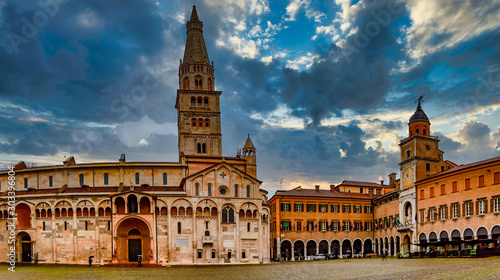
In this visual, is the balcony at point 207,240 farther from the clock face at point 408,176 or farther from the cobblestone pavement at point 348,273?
the clock face at point 408,176

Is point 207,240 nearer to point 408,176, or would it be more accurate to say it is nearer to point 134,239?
point 134,239

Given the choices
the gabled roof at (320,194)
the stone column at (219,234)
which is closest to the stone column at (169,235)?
the stone column at (219,234)

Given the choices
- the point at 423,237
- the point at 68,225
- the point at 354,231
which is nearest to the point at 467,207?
the point at 423,237

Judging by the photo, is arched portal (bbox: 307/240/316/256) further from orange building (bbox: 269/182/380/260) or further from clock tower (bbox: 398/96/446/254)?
clock tower (bbox: 398/96/446/254)

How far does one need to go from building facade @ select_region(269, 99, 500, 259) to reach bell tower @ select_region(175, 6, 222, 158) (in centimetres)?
1465

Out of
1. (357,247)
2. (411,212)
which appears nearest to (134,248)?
(357,247)

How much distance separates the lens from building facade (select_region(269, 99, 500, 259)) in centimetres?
5388

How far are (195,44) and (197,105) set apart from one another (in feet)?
33.9

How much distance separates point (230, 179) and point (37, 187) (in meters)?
27.8

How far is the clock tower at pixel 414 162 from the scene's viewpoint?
67438mm

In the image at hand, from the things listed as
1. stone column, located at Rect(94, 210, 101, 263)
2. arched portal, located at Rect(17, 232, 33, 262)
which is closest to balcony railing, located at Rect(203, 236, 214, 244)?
stone column, located at Rect(94, 210, 101, 263)

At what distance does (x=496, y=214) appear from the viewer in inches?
2036

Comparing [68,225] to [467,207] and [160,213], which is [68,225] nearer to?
[160,213]

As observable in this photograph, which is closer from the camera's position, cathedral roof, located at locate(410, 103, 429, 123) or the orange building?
cathedral roof, located at locate(410, 103, 429, 123)
